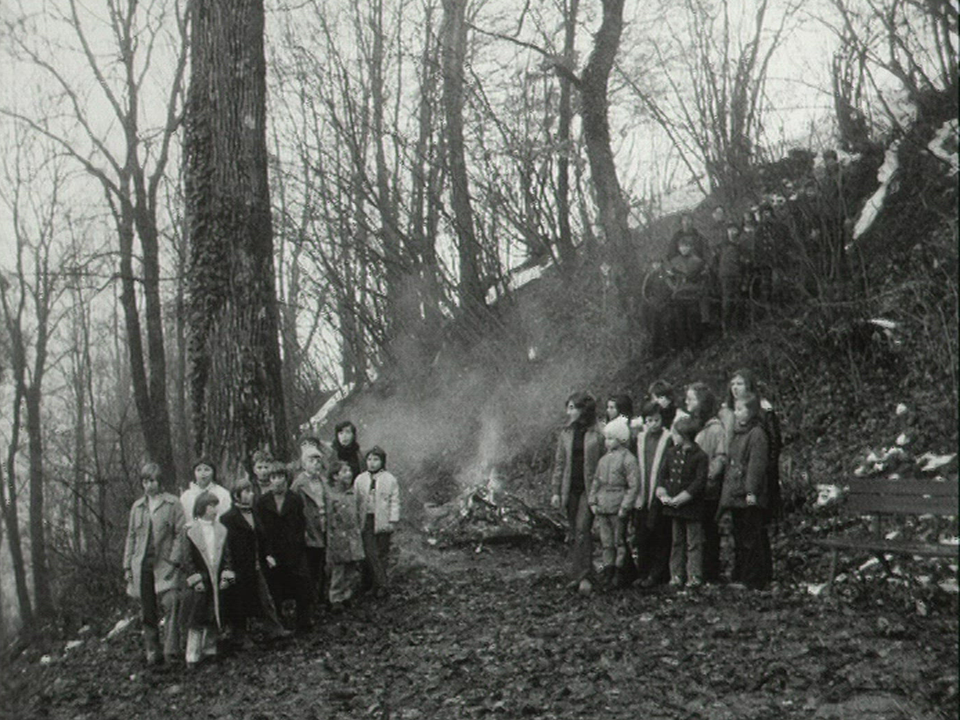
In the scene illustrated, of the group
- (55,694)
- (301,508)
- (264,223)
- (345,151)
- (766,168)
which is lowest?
(55,694)

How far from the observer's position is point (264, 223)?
36.4ft

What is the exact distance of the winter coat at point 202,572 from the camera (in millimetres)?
9297

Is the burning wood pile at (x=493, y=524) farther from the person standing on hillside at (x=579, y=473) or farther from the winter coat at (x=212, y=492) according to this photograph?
the winter coat at (x=212, y=492)

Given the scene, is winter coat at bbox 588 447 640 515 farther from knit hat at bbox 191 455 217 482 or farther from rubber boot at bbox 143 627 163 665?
rubber boot at bbox 143 627 163 665

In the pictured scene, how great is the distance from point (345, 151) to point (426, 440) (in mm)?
6557

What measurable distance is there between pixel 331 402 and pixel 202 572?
51.8ft

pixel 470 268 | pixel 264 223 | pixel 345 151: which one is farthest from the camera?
pixel 345 151

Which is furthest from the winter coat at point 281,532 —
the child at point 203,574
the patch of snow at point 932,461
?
the patch of snow at point 932,461

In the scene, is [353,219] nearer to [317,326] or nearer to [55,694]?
[317,326]

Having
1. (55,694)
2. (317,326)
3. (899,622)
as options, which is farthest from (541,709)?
(317,326)

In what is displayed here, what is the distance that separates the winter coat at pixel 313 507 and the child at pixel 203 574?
955mm

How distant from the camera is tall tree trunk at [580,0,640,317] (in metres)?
16.8

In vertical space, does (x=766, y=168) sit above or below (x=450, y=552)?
above

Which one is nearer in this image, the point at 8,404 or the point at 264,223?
the point at 264,223
